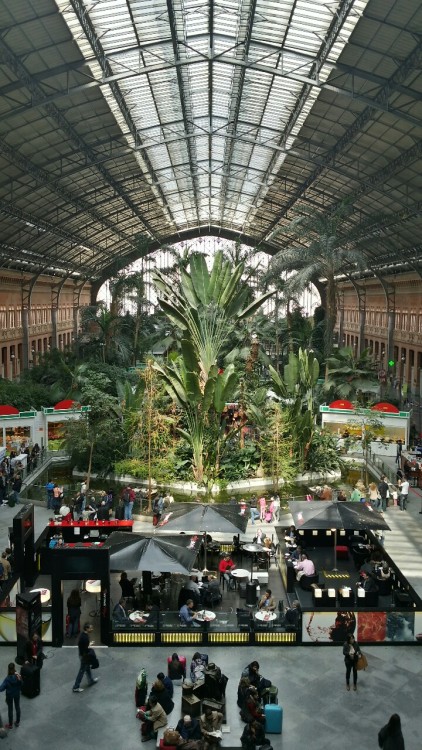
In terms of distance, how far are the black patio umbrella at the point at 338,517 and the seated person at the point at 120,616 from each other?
413 cm

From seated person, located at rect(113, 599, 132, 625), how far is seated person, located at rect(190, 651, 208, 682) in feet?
6.64

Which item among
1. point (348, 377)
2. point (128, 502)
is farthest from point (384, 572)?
point (348, 377)

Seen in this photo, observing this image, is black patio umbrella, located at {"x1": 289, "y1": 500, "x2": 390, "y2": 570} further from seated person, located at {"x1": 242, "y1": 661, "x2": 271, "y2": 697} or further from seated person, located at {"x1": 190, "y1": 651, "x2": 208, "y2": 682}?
seated person, located at {"x1": 242, "y1": 661, "x2": 271, "y2": 697}

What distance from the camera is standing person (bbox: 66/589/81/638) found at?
508 inches

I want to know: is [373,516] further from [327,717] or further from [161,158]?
[161,158]

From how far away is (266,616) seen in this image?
42.7 feet

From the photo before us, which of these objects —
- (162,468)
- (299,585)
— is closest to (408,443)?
(162,468)

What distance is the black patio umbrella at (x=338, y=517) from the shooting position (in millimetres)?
14992

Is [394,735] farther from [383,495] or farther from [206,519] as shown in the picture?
[383,495]

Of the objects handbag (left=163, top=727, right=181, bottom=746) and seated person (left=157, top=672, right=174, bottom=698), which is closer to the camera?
handbag (left=163, top=727, right=181, bottom=746)

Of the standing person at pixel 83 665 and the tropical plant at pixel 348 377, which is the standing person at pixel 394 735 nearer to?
the standing person at pixel 83 665

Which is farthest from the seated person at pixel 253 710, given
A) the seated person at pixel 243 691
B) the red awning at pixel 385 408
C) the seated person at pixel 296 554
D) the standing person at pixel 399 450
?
the red awning at pixel 385 408

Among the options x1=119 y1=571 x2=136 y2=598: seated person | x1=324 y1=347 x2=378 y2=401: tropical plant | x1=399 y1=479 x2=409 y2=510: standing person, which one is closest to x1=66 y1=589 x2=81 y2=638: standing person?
x1=119 y1=571 x2=136 y2=598: seated person

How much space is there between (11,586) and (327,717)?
19.9ft
